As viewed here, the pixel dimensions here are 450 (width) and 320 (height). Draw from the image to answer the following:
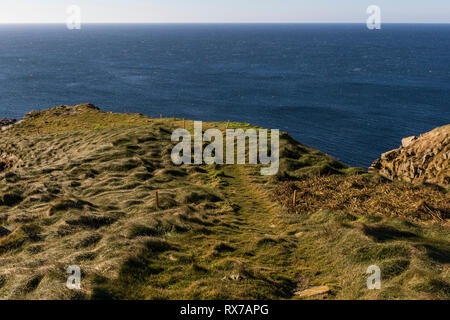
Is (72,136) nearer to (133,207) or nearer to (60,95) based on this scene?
(133,207)

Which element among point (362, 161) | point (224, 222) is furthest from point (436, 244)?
point (362, 161)

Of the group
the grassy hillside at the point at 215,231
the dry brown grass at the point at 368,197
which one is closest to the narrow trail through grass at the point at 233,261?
the grassy hillside at the point at 215,231

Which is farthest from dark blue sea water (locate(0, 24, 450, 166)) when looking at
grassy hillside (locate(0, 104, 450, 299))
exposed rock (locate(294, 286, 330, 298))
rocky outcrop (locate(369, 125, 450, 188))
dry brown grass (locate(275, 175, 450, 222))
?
exposed rock (locate(294, 286, 330, 298))

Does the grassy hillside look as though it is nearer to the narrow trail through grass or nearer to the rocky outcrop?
the narrow trail through grass

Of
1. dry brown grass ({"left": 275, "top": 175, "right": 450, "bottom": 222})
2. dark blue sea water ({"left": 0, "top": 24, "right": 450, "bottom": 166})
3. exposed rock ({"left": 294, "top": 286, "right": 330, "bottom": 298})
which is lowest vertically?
exposed rock ({"left": 294, "top": 286, "right": 330, "bottom": 298})

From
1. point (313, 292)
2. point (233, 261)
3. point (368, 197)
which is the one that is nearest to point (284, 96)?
point (368, 197)

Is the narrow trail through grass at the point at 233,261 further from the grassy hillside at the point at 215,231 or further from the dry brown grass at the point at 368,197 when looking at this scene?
the dry brown grass at the point at 368,197

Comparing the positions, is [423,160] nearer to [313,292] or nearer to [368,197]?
[368,197]
